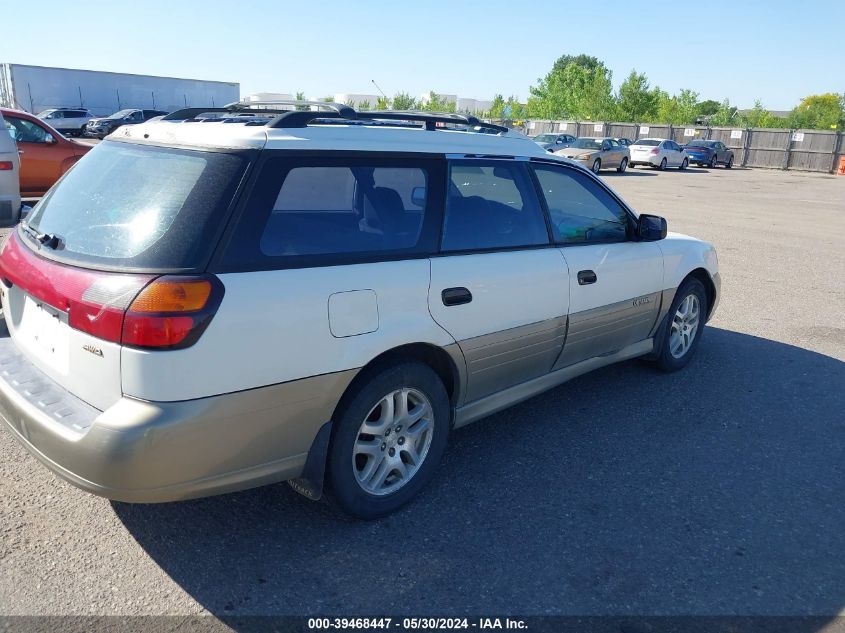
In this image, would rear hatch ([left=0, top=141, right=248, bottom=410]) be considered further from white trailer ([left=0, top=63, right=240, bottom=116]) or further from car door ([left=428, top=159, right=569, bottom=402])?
white trailer ([left=0, top=63, right=240, bottom=116])

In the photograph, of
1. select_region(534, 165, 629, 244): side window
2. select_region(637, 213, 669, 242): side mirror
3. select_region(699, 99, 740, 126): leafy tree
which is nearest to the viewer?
select_region(534, 165, 629, 244): side window

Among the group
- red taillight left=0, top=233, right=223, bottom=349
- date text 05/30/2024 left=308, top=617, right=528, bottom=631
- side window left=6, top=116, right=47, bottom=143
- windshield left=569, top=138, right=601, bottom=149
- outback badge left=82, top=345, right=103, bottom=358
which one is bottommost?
date text 05/30/2024 left=308, top=617, right=528, bottom=631

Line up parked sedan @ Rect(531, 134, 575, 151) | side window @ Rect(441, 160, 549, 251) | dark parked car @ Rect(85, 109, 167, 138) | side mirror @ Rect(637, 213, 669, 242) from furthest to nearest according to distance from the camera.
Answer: dark parked car @ Rect(85, 109, 167, 138) → parked sedan @ Rect(531, 134, 575, 151) → side mirror @ Rect(637, 213, 669, 242) → side window @ Rect(441, 160, 549, 251)

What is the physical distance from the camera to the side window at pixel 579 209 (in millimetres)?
4062

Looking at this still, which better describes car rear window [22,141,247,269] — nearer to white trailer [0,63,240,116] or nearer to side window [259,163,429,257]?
side window [259,163,429,257]

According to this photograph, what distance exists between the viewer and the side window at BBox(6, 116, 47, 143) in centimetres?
1085

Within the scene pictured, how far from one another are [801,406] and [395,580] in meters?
3.38

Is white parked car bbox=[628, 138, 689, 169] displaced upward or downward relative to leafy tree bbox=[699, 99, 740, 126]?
downward

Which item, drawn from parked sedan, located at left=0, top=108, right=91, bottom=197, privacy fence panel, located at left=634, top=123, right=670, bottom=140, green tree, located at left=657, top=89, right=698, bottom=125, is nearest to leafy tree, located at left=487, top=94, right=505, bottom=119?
green tree, located at left=657, top=89, right=698, bottom=125

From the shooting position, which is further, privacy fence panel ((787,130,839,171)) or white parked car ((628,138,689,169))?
privacy fence panel ((787,130,839,171))

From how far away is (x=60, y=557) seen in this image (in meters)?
2.89

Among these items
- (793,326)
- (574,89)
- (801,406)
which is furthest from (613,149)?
(574,89)

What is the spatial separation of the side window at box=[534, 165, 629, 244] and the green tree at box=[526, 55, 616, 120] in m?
57.0

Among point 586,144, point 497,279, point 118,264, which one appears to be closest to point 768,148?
point 586,144
